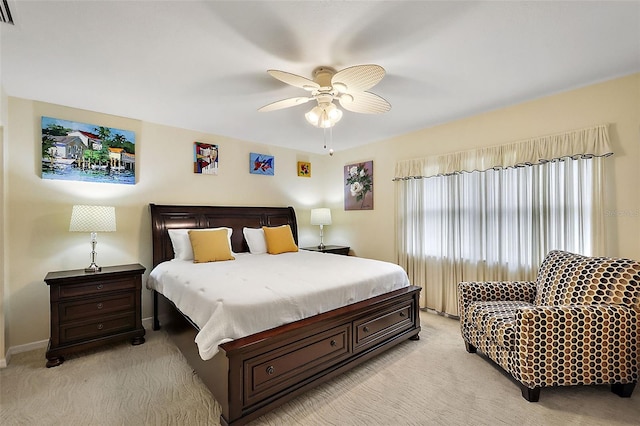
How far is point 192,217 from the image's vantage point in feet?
12.5

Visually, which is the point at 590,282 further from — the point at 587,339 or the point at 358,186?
the point at 358,186

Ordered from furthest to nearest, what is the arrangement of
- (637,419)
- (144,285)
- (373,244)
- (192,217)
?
(373,244) < (192,217) < (144,285) < (637,419)

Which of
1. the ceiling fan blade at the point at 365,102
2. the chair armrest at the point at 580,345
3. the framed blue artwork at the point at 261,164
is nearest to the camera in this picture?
the chair armrest at the point at 580,345

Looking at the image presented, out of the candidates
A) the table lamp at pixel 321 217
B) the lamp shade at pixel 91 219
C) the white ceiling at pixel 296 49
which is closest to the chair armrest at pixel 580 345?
the white ceiling at pixel 296 49

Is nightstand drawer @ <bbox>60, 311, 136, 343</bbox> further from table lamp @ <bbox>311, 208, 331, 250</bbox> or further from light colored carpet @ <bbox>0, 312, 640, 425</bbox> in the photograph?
table lamp @ <bbox>311, 208, 331, 250</bbox>

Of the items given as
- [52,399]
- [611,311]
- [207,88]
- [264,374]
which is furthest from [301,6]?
[52,399]

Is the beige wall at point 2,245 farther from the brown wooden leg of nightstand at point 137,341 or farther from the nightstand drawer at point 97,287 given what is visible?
the brown wooden leg of nightstand at point 137,341

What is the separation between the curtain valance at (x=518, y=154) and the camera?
2.61m

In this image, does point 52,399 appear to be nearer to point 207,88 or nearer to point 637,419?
point 207,88

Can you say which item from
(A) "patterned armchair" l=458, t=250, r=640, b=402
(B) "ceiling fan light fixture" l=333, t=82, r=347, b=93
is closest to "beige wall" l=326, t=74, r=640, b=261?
(A) "patterned armchair" l=458, t=250, r=640, b=402

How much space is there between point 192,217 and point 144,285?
100 cm

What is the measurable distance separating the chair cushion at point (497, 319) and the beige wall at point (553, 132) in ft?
3.73

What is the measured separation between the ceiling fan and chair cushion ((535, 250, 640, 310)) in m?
2.01

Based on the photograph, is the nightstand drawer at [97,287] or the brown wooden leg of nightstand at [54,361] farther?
the nightstand drawer at [97,287]
